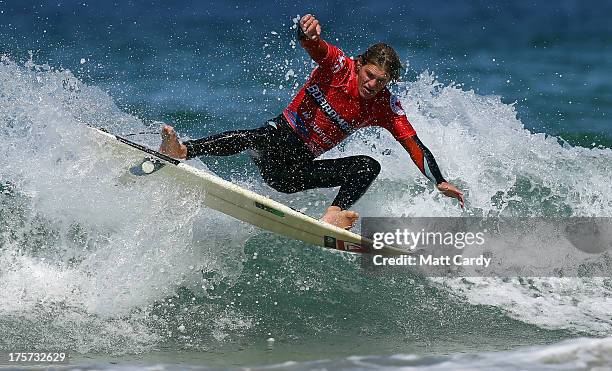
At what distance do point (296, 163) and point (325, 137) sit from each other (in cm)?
28

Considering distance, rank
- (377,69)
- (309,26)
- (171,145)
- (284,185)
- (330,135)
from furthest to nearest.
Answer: (284,185) < (330,135) < (171,145) < (377,69) < (309,26)

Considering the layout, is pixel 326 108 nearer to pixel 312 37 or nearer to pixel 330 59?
pixel 330 59

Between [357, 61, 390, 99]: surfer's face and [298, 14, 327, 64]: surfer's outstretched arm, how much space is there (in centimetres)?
28

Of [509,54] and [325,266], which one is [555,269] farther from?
[509,54]

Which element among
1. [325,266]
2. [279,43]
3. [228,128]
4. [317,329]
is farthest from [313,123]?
[279,43]

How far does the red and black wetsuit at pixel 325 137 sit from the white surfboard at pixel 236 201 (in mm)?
222

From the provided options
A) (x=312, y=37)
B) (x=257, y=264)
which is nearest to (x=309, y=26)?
(x=312, y=37)

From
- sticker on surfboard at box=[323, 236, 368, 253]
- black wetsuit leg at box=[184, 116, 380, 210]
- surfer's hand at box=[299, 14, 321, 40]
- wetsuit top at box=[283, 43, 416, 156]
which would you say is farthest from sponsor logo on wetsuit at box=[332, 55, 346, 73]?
sticker on surfboard at box=[323, 236, 368, 253]

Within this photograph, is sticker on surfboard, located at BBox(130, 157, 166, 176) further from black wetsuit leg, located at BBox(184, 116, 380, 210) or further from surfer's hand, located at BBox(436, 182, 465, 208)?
surfer's hand, located at BBox(436, 182, 465, 208)

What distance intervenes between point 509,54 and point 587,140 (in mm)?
4099

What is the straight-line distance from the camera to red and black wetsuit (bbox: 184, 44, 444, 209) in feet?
19.3

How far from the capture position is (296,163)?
6090 millimetres

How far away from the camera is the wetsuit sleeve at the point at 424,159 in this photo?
589 cm

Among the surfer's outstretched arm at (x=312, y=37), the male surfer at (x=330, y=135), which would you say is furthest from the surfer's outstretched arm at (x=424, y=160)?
the surfer's outstretched arm at (x=312, y=37)
